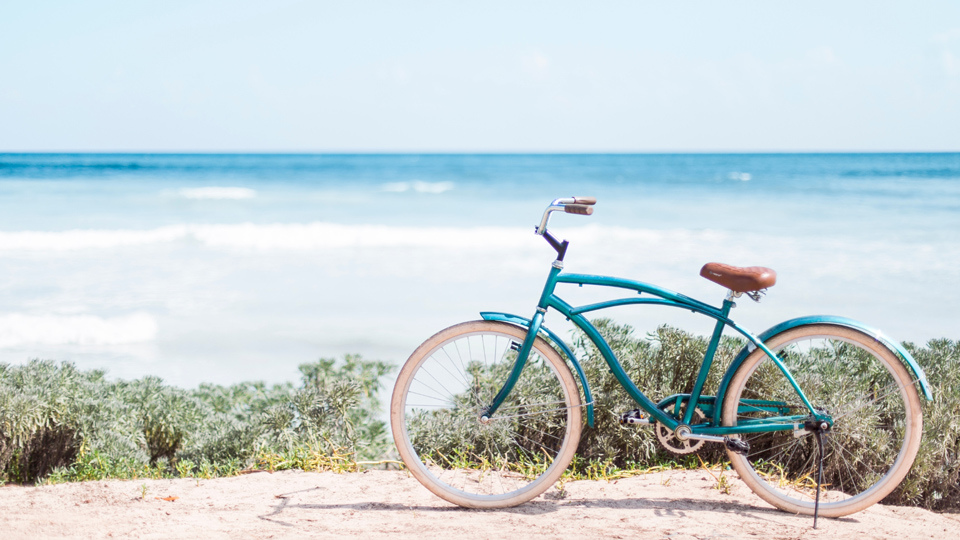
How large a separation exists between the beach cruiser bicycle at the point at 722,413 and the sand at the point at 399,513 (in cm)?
13

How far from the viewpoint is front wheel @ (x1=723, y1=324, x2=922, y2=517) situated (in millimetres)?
3064

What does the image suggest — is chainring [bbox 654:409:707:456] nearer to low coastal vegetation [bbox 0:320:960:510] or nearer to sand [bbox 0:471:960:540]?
sand [bbox 0:471:960:540]

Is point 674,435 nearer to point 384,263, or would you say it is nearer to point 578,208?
point 578,208

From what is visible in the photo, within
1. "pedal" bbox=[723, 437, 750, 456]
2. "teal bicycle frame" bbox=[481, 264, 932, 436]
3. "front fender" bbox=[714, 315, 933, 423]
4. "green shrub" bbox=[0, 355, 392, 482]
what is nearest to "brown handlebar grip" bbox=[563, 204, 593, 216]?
"teal bicycle frame" bbox=[481, 264, 932, 436]

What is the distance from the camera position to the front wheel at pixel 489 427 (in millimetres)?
3184

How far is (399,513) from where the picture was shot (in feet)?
10.4

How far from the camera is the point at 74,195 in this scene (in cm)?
2362

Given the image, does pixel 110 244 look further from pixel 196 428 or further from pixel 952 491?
pixel 952 491

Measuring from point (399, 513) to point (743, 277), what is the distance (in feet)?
5.95

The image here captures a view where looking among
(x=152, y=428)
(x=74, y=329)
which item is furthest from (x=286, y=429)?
(x=74, y=329)

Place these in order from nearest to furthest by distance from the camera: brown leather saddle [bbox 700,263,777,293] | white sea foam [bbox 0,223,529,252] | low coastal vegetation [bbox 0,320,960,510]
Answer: brown leather saddle [bbox 700,263,777,293], low coastal vegetation [bbox 0,320,960,510], white sea foam [bbox 0,223,529,252]

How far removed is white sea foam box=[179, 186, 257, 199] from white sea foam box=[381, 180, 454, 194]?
5.52m

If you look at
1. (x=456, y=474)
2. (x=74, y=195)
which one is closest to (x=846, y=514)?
(x=456, y=474)

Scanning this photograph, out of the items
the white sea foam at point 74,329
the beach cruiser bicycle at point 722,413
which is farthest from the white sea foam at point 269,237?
the beach cruiser bicycle at point 722,413
